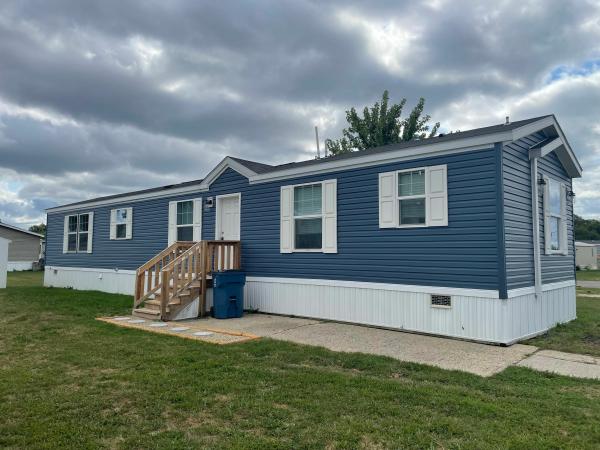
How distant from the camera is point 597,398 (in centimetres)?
388

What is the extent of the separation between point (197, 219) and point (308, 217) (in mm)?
3601

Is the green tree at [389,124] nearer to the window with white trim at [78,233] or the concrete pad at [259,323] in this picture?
the window with white trim at [78,233]

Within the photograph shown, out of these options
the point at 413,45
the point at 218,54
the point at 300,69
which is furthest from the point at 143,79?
the point at 413,45

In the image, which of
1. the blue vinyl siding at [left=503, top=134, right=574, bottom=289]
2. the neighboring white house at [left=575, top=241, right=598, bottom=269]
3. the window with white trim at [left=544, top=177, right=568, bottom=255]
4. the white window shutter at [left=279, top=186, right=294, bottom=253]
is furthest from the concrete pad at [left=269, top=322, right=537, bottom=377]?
the neighboring white house at [left=575, top=241, right=598, bottom=269]

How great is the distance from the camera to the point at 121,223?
13523 millimetres

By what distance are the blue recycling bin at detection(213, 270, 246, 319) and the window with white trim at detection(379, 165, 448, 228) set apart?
3313 mm

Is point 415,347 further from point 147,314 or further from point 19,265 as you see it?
point 19,265

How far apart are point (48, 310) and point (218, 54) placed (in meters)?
7.36

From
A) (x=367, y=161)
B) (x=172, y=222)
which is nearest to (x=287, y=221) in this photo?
(x=367, y=161)

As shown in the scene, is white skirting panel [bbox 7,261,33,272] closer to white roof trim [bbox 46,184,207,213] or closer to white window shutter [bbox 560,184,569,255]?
white roof trim [bbox 46,184,207,213]

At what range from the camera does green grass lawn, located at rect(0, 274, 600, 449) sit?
2.95 meters

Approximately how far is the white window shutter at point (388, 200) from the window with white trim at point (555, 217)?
2766mm

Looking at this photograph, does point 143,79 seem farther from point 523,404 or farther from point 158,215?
point 523,404

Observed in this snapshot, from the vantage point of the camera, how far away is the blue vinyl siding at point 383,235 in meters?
6.41
